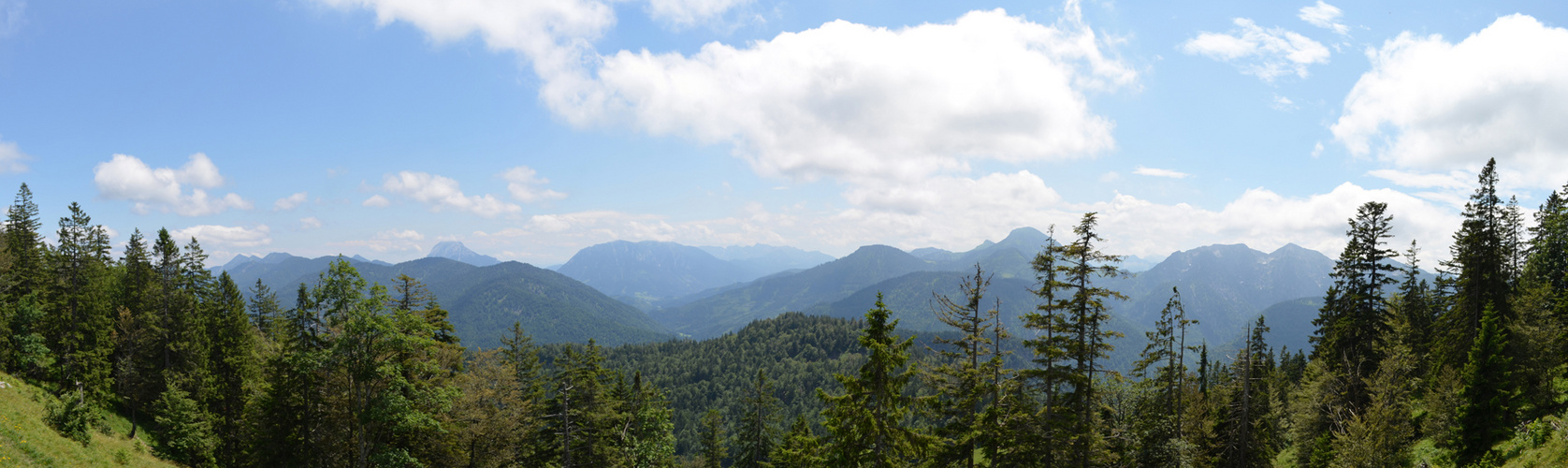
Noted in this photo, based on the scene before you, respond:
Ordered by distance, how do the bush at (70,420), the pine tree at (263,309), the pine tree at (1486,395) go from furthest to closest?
the pine tree at (263,309), the bush at (70,420), the pine tree at (1486,395)

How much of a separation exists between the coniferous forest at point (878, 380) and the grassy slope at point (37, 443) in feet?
4.58

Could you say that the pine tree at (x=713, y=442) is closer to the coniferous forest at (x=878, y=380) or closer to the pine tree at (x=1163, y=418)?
the coniferous forest at (x=878, y=380)

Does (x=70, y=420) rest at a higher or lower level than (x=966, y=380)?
lower

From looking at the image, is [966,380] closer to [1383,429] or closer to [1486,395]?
[1383,429]

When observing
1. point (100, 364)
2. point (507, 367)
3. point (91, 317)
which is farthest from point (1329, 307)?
point (91, 317)

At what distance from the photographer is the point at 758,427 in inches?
2157

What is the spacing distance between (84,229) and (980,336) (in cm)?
9167

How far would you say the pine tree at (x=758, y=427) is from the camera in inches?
2111

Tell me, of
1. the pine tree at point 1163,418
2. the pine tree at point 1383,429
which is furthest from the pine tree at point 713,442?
the pine tree at point 1383,429

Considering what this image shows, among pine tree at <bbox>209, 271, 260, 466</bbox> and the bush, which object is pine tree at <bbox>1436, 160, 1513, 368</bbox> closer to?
the bush

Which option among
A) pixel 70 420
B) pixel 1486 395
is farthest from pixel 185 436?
pixel 1486 395

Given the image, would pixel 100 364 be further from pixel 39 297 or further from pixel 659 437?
pixel 659 437

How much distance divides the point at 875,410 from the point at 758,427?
35870 mm

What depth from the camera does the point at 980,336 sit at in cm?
2328
